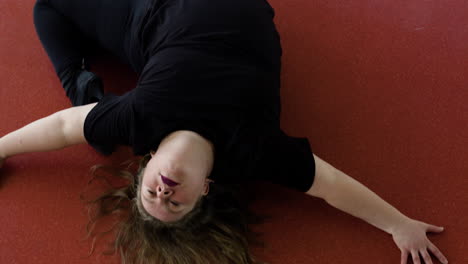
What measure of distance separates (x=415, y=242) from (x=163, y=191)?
650 mm

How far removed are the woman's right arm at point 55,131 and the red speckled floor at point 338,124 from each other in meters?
0.13

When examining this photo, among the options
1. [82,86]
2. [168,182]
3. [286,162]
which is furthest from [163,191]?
[82,86]

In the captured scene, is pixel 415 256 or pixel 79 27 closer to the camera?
pixel 415 256

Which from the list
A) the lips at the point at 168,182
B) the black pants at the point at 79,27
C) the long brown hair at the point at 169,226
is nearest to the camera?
the lips at the point at 168,182

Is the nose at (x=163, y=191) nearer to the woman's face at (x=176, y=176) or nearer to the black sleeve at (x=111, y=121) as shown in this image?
the woman's face at (x=176, y=176)

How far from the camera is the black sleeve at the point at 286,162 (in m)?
0.84

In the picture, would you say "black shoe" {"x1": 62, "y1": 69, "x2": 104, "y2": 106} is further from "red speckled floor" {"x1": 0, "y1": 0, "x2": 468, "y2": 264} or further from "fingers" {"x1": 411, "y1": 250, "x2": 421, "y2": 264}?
"fingers" {"x1": 411, "y1": 250, "x2": 421, "y2": 264}

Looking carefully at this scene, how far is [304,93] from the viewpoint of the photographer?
45.3 inches

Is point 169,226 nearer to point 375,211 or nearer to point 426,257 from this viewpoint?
point 375,211

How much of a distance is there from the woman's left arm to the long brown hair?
0.21 meters

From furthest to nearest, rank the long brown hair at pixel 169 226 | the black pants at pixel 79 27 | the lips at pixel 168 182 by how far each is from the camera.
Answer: the black pants at pixel 79 27 < the long brown hair at pixel 169 226 < the lips at pixel 168 182

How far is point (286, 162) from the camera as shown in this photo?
85cm

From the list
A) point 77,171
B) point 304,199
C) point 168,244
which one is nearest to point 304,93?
point 304,199

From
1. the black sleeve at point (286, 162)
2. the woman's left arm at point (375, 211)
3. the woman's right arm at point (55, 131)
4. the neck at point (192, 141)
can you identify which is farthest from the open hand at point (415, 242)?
the woman's right arm at point (55, 131)
